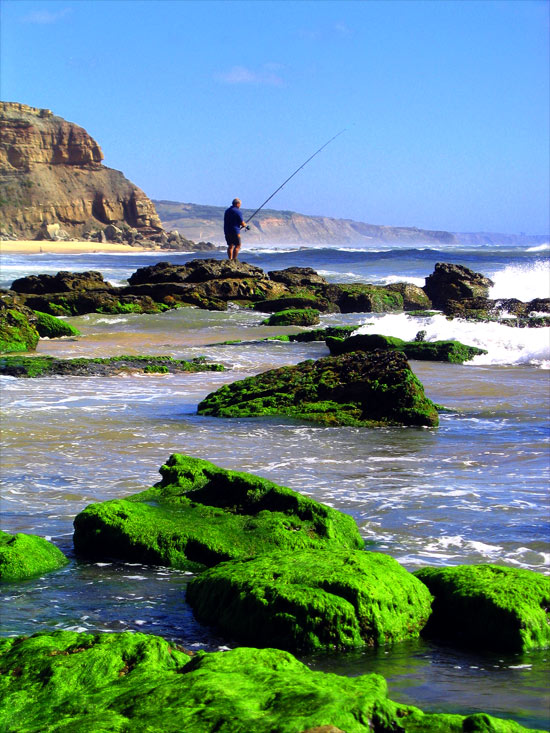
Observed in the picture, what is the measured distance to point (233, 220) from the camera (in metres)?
27.8

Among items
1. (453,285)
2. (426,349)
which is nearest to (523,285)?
(453,285)

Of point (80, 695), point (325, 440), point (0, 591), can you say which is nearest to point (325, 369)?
point (325, 440)

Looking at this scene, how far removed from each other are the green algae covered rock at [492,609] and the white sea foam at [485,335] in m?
10.5

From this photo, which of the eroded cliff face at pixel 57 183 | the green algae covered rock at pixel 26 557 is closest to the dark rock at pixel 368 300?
the green algae covered rock at pixel 26 557

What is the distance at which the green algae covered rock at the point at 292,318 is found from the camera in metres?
20.5

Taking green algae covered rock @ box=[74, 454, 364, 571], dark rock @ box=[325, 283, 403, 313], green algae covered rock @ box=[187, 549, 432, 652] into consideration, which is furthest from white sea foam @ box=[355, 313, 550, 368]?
green algae covered rock @ box=[187, 549, 432, 652]

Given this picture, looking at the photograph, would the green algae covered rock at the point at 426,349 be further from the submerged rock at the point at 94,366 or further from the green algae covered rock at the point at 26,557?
the green algae covered rock at the point at 26,557

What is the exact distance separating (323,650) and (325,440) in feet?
15.6

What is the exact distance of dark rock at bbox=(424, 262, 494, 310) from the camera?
82.7 ft

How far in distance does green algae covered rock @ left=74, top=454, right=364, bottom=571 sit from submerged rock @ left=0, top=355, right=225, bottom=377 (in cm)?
719

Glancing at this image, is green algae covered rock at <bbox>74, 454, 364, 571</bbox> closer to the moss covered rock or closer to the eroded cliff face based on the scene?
the moss covered rock

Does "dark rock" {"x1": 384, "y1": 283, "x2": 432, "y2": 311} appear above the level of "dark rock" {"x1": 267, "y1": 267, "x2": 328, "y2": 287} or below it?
below

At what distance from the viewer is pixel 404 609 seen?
3650mm

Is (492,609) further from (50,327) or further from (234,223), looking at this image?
(234,223)
